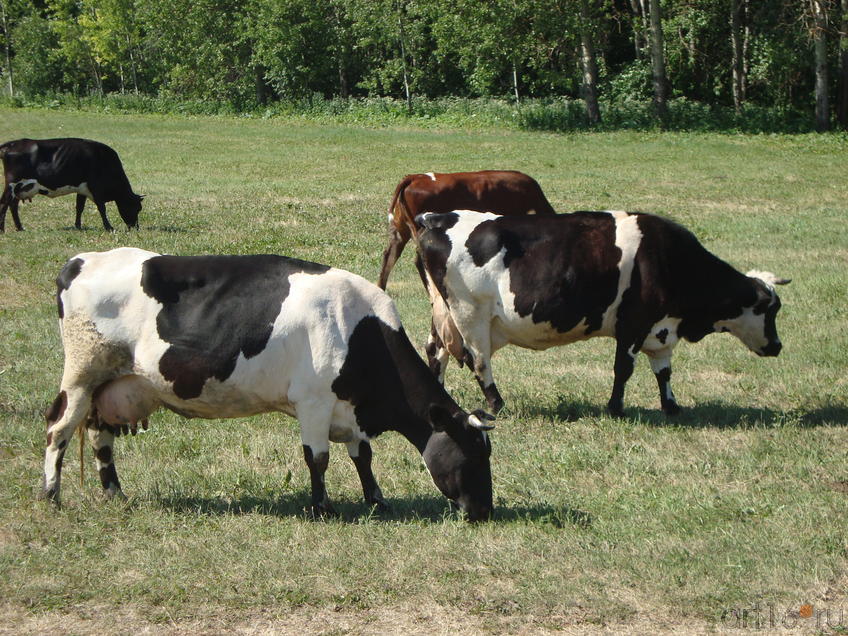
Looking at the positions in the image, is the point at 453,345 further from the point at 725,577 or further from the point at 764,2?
the point at 764,2

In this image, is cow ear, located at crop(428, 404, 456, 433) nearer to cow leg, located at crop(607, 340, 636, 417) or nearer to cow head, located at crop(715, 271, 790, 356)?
cow leg, located at crop(607, 340, 636, 417)

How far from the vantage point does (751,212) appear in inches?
870

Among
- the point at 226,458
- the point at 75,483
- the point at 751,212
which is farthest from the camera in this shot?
the point at 751,212

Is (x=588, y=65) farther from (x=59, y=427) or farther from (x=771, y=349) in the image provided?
(x=59, y=427)

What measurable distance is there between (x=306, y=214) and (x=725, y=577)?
16.8 meters

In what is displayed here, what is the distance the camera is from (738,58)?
4194 centimetres

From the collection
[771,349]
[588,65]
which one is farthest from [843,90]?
[771,349]

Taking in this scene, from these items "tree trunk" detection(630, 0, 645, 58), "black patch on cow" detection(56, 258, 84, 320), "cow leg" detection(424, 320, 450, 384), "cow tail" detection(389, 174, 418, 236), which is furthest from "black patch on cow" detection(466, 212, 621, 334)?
"tree trunk" detection(630, 0, 645, 58)

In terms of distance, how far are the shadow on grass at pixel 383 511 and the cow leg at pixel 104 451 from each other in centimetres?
35

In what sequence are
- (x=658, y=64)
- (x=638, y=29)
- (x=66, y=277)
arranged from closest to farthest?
1. (x=66, y=277)
2. (x=658, y=64)
3. (x=638, y=29)

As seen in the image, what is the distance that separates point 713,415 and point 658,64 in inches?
1219

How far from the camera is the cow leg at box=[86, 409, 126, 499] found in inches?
298

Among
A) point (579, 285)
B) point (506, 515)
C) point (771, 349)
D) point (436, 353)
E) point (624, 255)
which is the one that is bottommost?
point (506, 515)

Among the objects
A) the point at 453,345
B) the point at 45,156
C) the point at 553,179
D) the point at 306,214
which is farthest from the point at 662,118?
the point at 453,345
